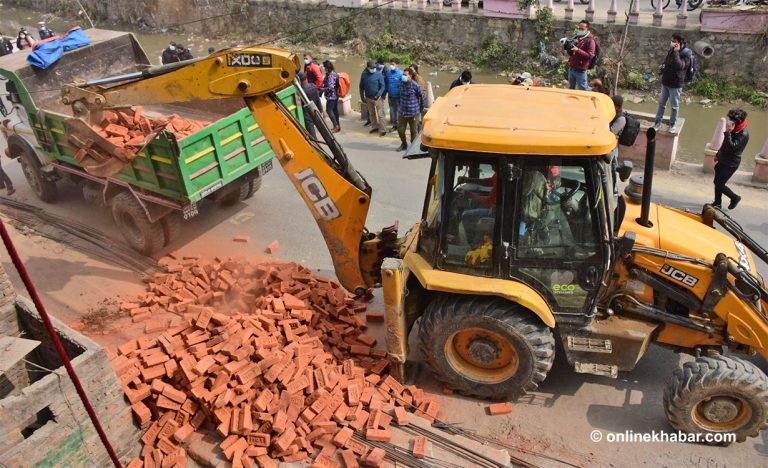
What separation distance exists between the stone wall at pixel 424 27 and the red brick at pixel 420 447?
12710 mm

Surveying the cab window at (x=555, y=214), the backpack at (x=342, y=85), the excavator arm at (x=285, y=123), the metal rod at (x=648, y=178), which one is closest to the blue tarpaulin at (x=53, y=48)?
the excavator arm at (x=285, y=123)

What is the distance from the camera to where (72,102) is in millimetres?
5832

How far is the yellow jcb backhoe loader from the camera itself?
4.34 m

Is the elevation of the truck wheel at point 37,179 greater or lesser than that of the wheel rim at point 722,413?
greater

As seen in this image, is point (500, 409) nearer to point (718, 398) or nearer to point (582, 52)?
point (718, 398)

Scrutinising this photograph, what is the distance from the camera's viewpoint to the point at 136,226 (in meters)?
7.79

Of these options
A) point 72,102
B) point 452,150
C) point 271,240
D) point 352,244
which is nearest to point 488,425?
point 352,244

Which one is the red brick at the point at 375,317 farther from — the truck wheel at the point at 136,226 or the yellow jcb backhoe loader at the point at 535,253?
the truck wheel at the point at 136,226

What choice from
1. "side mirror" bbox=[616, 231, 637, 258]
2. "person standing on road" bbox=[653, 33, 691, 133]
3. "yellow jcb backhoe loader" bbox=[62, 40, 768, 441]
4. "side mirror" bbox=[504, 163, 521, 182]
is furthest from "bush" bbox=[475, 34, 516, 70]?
"side mirror" bbox=[504, 163, 521, 182]

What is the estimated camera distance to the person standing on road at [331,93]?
11062 millimetres

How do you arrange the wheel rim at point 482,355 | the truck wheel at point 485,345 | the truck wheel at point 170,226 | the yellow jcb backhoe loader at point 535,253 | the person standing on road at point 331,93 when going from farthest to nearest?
the person standing on road at point 331,93 < the truck wheel at point 170,226 < the wheel rim at point 482,355 < the truck wheel at point 485,345 < the yellow jcb backhoe loader at point 535,253

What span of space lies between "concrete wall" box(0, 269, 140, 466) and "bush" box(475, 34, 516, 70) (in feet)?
44.8

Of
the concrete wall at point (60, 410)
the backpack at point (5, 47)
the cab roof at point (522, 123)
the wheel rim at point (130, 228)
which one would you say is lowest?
the wheel rim at point (130, 228)

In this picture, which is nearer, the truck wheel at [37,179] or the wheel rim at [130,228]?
the wheel rim at [130,228]
